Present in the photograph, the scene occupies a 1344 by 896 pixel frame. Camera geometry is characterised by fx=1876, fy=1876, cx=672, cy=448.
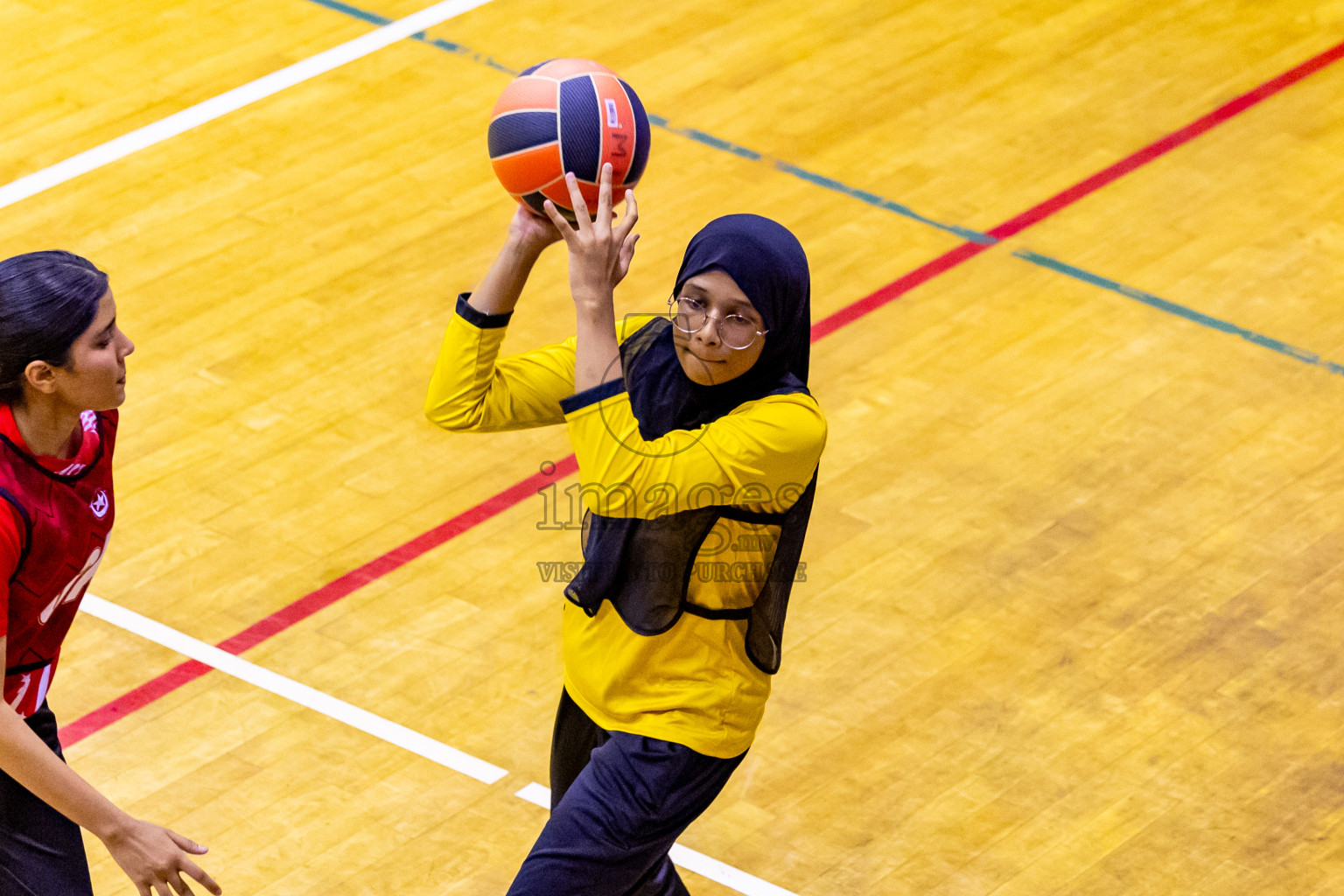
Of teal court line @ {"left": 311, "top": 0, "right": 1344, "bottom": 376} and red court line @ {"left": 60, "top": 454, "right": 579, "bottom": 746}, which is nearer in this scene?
red court line @ {"left": 60, "top": 454, "right": 579, "bottom": 746}

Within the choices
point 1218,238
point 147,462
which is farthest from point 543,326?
point 1218,238

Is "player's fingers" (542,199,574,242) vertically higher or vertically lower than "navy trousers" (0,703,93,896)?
higher

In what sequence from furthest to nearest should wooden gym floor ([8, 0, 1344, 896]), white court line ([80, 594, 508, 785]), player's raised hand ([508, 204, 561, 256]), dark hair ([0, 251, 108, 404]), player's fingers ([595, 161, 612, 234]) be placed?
white court line ([80, 594, 508, 785]) → wooden gym floor ([8, 0, 1344, 896]) → player's raised hand ([508, 204, 561, 256]) → player's fingers ([595, 161, 612, 234]) → dark hair ([0, 251, 108, 404])

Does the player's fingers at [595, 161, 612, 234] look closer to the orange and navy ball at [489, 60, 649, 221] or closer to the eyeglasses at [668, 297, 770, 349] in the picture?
the orange and navy ball at [489, 60, 649, 221]

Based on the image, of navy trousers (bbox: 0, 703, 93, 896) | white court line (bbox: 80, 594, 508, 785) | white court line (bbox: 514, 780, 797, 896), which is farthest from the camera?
white court line (bbox: 80, 594, 508, 785)

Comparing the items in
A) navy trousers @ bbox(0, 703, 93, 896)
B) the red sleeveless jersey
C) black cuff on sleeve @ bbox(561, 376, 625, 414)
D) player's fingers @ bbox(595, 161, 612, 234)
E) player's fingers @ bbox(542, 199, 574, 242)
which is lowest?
navy trousers @ bbox(0, 703, 93, 896)

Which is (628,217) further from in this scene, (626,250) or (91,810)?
(91,810)

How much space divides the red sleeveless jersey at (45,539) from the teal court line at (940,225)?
5125 mm

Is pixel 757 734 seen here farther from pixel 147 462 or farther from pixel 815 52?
pixel 815 52

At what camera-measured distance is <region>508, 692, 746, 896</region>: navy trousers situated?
12.9 feet

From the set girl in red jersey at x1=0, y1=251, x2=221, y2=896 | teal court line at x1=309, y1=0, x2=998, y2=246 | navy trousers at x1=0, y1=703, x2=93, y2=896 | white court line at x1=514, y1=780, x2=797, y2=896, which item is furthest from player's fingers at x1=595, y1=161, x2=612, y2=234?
teal court line at x1=309, y1=0, x2=998, y2=246

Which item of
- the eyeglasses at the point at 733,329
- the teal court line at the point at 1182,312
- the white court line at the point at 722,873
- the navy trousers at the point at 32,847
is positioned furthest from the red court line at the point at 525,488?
the eyeglasses at the point at 733,329

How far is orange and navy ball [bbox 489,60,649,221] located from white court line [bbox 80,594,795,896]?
1.98 m

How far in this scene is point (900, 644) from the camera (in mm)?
6129
